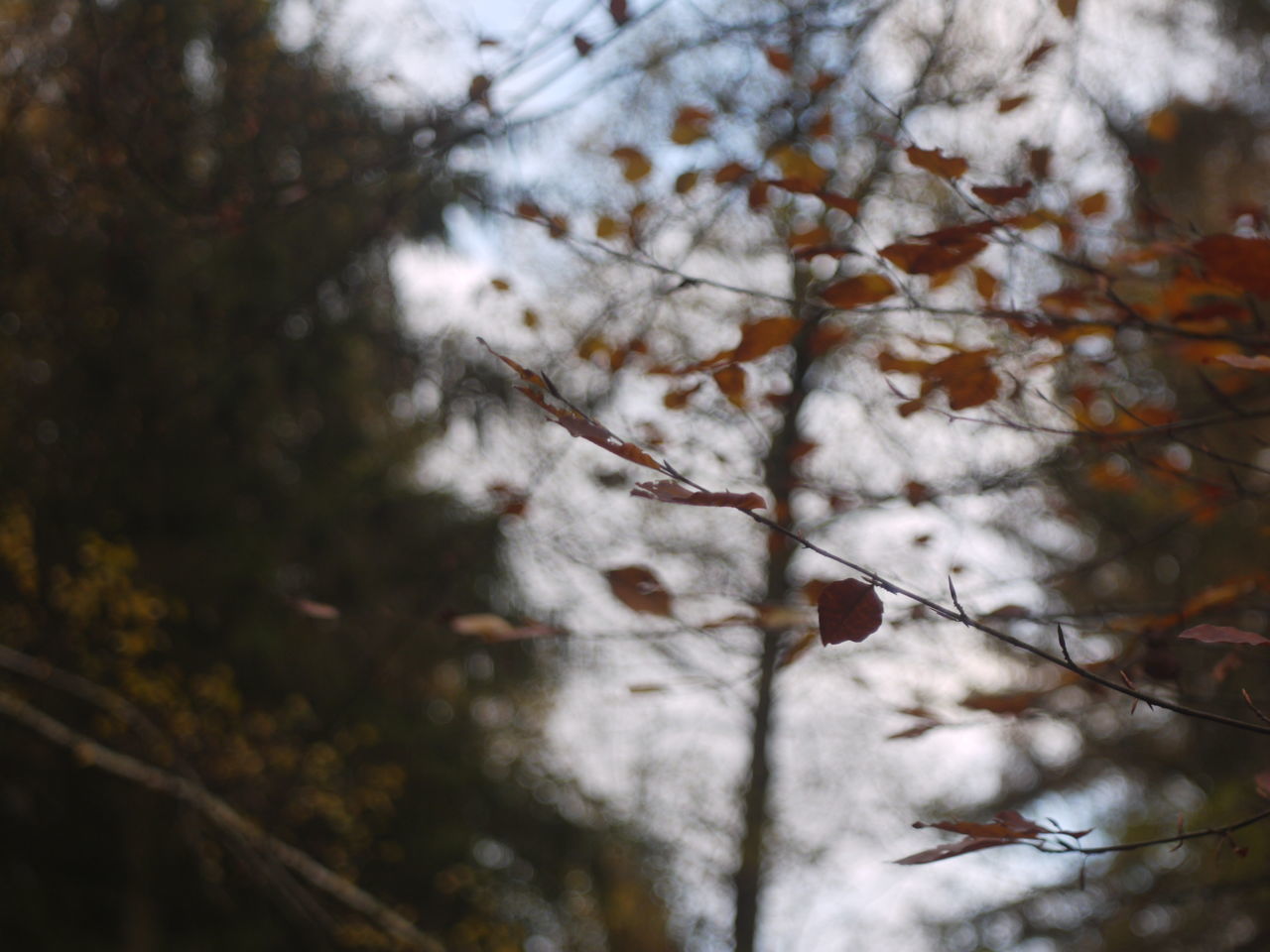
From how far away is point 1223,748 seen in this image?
4637mm

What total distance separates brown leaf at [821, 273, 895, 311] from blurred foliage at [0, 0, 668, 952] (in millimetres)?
3436

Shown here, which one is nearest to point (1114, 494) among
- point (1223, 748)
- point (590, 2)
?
point (1223, 748)

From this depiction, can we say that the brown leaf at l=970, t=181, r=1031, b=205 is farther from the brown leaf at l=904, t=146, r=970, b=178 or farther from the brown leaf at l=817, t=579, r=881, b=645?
the brown leaf at l=817, t=579, r=881, b=645

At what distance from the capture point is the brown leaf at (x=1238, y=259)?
1012mm

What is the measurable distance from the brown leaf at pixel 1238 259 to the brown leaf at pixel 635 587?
752 millimetres

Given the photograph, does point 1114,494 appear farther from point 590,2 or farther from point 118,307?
point 118,307

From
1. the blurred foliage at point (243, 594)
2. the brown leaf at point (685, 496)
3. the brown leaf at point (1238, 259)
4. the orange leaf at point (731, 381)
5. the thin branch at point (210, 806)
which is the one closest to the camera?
the brown leaf at point (685, 496)

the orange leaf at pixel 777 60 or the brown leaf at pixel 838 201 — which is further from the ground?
the orange leaf at pixel 777 60

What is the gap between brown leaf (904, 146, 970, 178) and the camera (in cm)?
116

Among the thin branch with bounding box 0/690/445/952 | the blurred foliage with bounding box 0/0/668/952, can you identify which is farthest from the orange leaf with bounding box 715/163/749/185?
the blurred foliage with bounding box 0/0/668/952

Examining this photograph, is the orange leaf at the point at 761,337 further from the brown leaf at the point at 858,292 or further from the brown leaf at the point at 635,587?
the brown leaf at the point at 635,587

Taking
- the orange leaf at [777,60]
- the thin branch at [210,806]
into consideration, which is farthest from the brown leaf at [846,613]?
the thin branch at [210,806]

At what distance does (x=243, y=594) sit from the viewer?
17.8 feet

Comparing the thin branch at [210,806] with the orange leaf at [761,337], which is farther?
the thin branch at [210,806]
